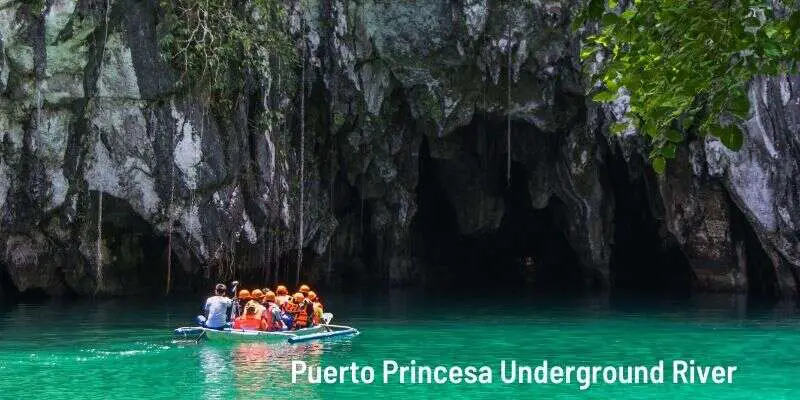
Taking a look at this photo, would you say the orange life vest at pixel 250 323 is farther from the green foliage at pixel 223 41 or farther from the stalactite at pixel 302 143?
the stalactite at pixel 302 143

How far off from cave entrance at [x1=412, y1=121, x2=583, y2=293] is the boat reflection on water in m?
15.5

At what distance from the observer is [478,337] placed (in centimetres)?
1814

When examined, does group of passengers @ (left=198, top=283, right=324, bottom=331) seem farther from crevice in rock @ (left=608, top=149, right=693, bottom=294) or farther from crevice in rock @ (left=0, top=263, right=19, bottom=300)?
crevice in rock @ (left=608, top=149, right=693, bottom=294)

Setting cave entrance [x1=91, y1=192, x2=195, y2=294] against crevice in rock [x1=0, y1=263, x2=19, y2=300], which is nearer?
cave entrance [x1=91, y1=192, x2=195, y2=294]

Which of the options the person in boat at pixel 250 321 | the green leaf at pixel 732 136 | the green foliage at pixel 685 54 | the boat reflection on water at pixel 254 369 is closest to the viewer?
the green leaf at pixel 732 136

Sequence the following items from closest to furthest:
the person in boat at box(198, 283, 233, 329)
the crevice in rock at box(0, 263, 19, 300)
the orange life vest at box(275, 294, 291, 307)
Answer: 1. the person in boat at box(198, 283, 233, 329)
2. the orange life vest at box(275, 294, 291, 307)
3. the crevice in rock at box(0, 263, 19, 300)

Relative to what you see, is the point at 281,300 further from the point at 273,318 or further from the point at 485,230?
the point at 485,230

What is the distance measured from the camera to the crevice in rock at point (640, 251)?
34.8 metres

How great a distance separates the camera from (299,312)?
18.2 metres

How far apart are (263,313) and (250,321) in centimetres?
29

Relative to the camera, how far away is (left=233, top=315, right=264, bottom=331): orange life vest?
1748cm

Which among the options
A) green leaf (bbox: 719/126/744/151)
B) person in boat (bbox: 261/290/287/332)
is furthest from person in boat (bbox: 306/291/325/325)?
green leaf (bbox: 719/126/744/151)

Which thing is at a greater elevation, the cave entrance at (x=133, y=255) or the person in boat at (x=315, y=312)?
the cave entrance at (x=133, y=255)

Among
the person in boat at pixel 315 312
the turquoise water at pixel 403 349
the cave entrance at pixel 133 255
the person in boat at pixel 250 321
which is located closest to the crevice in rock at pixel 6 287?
the cave entrance at pixel 133 255
